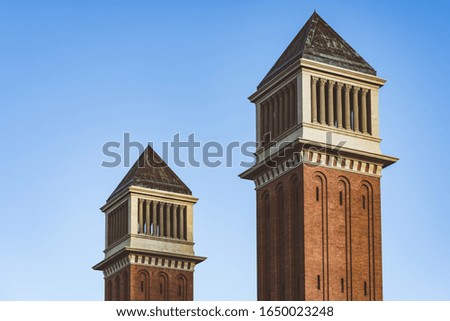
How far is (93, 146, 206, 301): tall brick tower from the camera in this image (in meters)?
87.9

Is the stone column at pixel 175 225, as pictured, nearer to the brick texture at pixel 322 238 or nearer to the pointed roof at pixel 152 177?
the pointed roof at pixel 152 177

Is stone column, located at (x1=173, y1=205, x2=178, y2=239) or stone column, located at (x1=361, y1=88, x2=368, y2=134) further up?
stone column, located at (x1=361, y1=88, x2=368, y2=134)

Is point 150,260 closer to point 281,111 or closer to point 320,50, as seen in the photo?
point 281,111

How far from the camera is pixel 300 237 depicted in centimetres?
6781

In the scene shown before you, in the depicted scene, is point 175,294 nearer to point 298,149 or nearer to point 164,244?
point 164,244

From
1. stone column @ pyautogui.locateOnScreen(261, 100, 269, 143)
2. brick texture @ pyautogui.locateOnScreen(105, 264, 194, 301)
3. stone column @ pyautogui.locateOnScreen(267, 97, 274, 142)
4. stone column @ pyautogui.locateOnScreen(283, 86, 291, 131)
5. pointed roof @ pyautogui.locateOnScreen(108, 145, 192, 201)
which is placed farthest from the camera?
pointed roof @ pyautogui.locateOnScreen(108, 145, 192, 201)

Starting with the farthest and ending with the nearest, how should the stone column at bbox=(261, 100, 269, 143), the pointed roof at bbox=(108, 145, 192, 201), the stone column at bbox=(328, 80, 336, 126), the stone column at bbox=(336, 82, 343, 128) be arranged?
the pointed roof at bbox=(108, 145, 192, 201) < the stone column at bbox=(261, 100, 269, 143) < the stone column at bbox=(336, 82, 343, 128) < the stone column at bbox=(328, 80, 336, 126)

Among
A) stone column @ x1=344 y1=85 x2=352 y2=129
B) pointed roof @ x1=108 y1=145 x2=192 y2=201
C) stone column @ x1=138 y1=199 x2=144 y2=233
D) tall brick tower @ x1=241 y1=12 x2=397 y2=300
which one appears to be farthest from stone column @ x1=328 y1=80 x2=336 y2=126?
pointed roof @ x1=108 y1=145 x2=192 y2=201

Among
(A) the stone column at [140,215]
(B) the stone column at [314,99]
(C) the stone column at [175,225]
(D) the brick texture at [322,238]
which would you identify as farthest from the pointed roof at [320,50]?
(C) the stone column at [175,225]

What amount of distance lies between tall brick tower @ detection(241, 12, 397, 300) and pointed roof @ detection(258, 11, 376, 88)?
0.08m

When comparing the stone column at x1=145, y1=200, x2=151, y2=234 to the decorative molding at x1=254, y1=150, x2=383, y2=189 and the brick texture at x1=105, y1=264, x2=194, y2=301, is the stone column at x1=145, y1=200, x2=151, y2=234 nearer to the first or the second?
the brick texture at x1=105, y1=264, x2=194, y2=301

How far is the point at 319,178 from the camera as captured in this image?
6875 cm

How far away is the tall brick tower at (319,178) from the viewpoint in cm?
6769

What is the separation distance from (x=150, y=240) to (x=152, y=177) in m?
4.37
